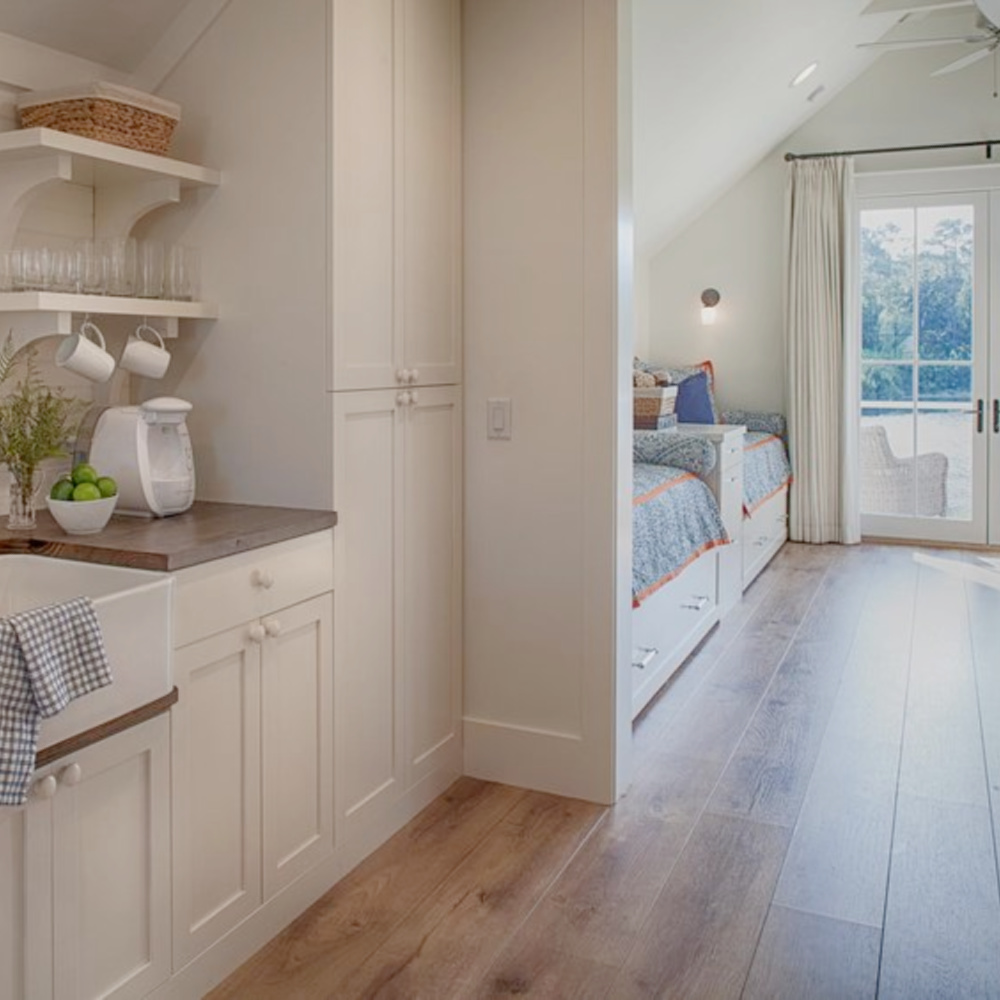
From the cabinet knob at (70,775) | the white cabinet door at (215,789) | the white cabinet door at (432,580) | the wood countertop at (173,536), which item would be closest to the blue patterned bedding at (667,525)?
the white cabinet door at (432,580)

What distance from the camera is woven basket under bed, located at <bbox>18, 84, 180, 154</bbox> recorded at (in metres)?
2.11

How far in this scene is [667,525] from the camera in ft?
12.8

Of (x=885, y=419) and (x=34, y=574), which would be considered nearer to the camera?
(x=34, y=574)

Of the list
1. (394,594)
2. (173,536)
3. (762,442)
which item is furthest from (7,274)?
(762,442)

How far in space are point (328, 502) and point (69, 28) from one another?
1152 mm

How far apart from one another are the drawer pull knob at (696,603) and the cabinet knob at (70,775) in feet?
9.33

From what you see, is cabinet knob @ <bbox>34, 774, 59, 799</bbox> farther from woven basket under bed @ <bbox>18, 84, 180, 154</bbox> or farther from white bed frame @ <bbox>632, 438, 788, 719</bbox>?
white bed frame @ <bbox>632, 438, 788, 719</bbox>

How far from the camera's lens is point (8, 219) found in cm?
215

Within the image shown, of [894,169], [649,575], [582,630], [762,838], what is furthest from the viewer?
[894,169]

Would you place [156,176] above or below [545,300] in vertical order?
above

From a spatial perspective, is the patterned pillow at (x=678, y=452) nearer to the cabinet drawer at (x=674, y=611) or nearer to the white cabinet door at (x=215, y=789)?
the cabinet drawer at (x=674, y=611)

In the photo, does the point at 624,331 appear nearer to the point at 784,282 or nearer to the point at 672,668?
the point at 672,668

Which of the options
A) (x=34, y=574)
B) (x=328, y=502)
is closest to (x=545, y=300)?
(x=328, y=502)

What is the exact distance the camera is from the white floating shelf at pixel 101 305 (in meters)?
2.02
